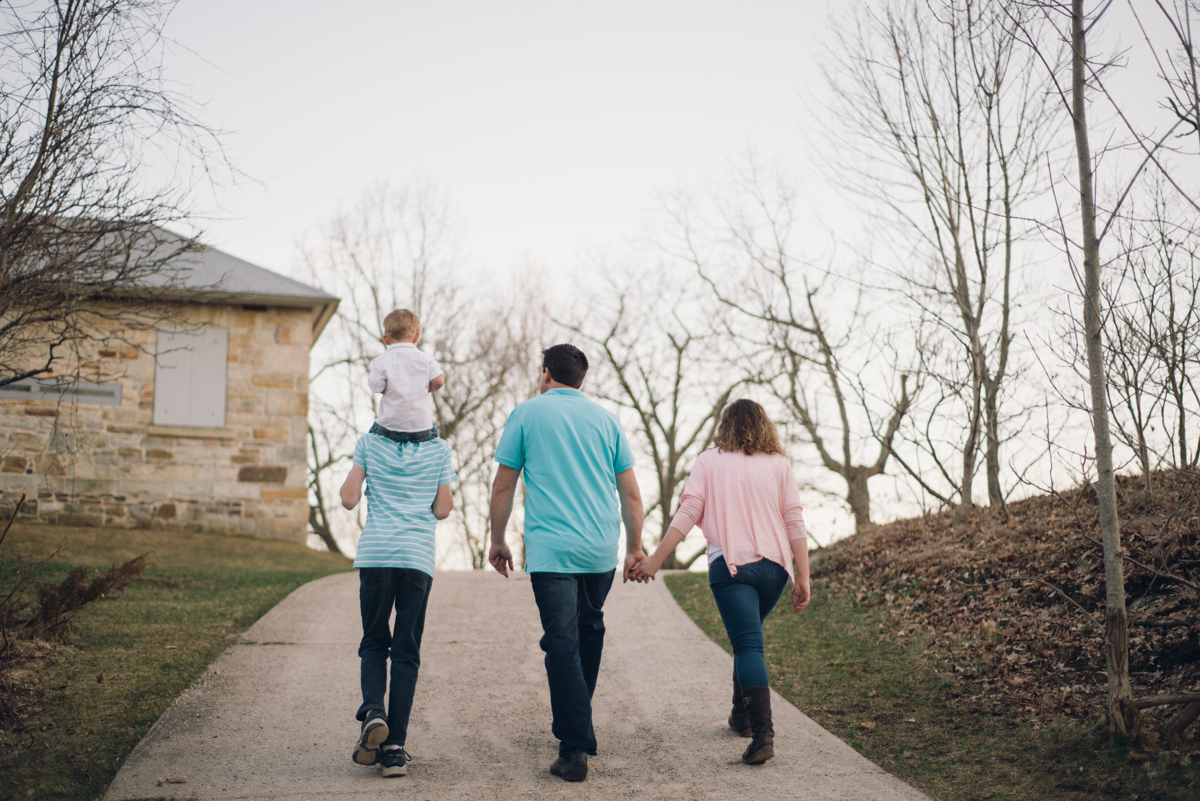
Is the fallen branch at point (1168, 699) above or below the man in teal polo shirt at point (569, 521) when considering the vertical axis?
below

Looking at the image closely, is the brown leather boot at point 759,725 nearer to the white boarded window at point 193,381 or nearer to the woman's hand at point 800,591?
the woman's hand at point 800,591

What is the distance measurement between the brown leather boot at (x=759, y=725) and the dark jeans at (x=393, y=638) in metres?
1.56

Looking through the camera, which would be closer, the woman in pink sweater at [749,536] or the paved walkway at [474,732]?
the paved walkway at [474,732]

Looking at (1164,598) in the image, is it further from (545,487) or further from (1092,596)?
(545,487)

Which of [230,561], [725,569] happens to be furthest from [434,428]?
[230,561]

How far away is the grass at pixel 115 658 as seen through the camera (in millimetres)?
4062

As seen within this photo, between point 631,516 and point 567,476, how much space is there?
377 mm

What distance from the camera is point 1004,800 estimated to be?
12.4ft

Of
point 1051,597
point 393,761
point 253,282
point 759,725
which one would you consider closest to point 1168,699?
point 759,725

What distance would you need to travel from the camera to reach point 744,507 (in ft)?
14.2

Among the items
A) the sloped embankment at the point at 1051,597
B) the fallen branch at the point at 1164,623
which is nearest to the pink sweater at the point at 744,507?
the sloped embankment at the point at 1051,597

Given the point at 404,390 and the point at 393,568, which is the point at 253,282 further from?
the point at 393,568

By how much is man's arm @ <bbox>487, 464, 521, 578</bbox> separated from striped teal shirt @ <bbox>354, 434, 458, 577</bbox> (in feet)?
0.86

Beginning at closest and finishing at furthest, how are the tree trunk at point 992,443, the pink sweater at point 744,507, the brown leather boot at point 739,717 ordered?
the pink sweater at point 744,507 → the brown leather boot at point 739,717 → the tree trunk at point 992,443
